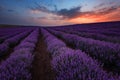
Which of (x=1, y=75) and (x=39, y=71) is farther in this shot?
(x=39, y=71)

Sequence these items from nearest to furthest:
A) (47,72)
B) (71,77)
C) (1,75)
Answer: (71,77) < (1,75) < (47,72)

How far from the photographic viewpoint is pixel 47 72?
15.9 feet

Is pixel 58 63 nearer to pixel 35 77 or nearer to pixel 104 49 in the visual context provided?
pixel 35 77

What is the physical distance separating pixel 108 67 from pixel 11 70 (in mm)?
3167

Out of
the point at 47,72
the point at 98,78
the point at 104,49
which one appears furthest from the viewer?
the point at 104,49

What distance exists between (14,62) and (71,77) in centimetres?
221

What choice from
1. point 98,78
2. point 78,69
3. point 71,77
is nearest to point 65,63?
point 78,69

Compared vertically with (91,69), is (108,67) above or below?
below

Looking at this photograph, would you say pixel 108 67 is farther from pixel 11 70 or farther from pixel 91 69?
pixel 11 70

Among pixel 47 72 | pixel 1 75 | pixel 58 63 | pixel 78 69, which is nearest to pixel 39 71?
pixel 47 72

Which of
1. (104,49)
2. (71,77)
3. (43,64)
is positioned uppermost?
(71,77)

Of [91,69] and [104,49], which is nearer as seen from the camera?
[91,69]

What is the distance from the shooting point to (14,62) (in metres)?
4.39

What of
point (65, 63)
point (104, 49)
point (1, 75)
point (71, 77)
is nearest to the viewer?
point (71, 77)
